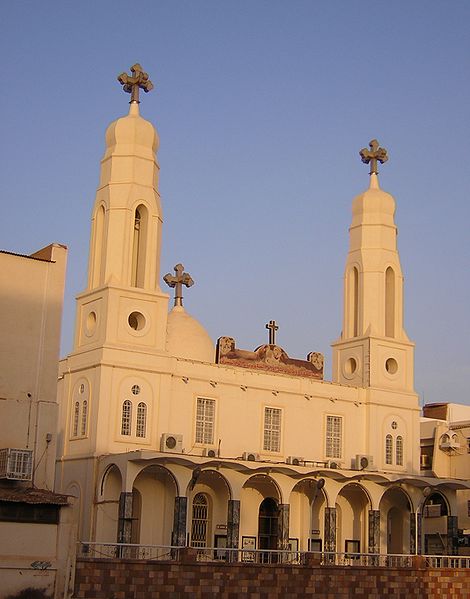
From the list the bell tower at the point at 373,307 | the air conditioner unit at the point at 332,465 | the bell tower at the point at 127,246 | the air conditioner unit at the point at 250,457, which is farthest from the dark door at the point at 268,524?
the bell tower at the point at 127,246

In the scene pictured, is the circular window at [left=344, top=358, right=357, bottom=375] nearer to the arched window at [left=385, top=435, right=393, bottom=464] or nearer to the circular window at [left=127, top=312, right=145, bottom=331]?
the arched window at [left=385, top=435, right=393, bottom=464]

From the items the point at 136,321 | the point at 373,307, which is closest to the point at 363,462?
the point at 373,307

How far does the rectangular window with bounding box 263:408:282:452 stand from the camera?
147 ft

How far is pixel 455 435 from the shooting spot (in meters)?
53.7

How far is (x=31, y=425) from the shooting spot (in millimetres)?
33000

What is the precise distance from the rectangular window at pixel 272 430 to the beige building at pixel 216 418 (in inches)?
3.0

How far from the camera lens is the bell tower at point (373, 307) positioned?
159 ft

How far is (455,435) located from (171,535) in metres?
19.1

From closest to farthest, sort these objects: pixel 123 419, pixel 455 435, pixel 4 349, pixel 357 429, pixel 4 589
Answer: pixel 4 589
pixel 4 349
pixel 123 419
pixel 357 429
pixel 455 435

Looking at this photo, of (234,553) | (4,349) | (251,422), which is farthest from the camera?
(251,422)

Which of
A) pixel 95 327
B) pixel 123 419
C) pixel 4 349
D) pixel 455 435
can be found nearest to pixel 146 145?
pixel 95 327

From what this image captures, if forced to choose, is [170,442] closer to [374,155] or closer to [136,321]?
[136,321]

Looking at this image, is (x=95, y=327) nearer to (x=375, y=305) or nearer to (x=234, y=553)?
(x=234, y=553)

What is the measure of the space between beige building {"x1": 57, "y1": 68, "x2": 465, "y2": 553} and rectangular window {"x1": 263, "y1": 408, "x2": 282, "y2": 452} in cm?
8
